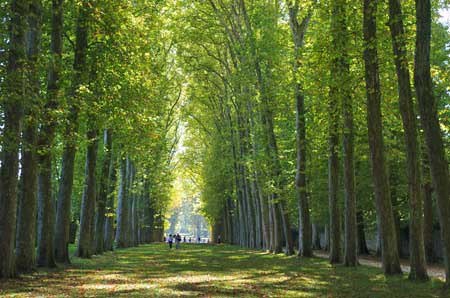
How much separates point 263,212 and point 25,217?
23000 millimetres

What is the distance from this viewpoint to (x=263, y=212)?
36.8 m

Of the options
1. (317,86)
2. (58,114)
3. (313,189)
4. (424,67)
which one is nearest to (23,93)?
(58,114)

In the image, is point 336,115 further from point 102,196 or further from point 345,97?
point 102,196

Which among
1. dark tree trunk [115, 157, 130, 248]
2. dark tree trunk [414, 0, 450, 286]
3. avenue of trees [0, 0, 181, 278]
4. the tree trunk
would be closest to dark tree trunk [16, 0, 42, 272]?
avenue of trees [0, 0, 181, 278]

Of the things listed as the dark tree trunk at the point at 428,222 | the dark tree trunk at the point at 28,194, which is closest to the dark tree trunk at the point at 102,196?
the dark tree trunk at the point at 28,194

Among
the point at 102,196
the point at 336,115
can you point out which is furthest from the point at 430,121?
the point at 102,196

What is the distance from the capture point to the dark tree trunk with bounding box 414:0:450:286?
12.0 metres

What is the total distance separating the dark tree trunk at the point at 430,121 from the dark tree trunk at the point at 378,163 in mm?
4032

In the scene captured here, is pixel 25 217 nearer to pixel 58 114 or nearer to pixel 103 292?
pixel 58 114

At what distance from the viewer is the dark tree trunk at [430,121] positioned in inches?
473

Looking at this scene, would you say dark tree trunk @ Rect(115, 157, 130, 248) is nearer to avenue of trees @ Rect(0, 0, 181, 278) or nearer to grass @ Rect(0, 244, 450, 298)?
avenue of trees @ Rect(0, 0, 181, 278)

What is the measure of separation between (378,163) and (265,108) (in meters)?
13.7

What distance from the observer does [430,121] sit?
12211mm

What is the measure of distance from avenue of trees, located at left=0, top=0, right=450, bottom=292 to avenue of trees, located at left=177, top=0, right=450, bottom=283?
0.07 metres
